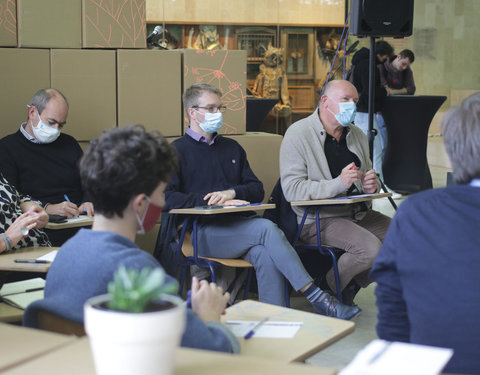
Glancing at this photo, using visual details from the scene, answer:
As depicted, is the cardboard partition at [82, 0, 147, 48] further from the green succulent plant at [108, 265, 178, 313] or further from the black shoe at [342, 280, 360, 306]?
the green succulent plant at [108, 265, 178, 313]

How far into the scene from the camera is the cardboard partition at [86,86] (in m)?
4.22

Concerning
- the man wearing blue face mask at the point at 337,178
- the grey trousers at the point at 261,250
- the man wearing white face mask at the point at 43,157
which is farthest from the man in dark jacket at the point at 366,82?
the man wearing white face mask at the point at 43,157

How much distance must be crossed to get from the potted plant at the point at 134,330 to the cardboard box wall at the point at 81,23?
3.35 m

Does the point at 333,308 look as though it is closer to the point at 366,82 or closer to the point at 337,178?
the point at 337,178

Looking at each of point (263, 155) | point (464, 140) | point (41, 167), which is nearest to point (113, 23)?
point (41, 167)

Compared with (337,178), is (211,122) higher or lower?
higher

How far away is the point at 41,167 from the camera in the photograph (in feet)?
13.0

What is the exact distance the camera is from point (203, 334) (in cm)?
156

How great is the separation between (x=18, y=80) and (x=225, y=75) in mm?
1327

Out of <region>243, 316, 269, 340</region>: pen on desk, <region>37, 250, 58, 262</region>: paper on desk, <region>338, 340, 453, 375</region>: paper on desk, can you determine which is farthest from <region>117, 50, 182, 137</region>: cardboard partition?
<region>338, 340, 453, 375</region>: paper on desk

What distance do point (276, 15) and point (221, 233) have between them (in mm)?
5358

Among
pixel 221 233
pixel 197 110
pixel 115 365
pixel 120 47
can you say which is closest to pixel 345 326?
pixel 115 365

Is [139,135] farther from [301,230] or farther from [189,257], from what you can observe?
[301,230]

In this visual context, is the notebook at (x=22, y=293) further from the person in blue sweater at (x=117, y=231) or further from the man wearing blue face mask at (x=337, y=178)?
the man wearing blue face mask at (x=337, y=178)
